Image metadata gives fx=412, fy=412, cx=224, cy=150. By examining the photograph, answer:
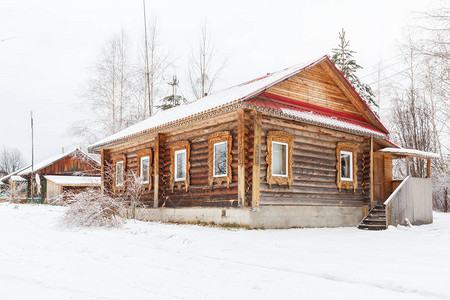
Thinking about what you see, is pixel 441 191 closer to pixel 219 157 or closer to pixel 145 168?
pixel 145 168

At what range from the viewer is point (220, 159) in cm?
1388

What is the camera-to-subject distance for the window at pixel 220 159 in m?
13.7

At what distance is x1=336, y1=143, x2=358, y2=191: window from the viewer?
51.9 feet

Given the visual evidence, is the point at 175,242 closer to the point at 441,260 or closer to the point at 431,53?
the point at 441,260

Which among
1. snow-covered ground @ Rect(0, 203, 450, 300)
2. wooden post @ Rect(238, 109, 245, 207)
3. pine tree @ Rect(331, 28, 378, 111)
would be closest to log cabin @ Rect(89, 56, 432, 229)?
wooden post @ Rect(238, 109, 245, 207)

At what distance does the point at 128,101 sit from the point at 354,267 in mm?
24778

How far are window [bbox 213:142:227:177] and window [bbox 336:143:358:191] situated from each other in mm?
4778

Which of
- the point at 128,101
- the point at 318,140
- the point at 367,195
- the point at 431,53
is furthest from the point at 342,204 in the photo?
the point at 128,101

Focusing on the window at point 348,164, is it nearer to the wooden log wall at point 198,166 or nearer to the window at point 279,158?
the window at point 279,158

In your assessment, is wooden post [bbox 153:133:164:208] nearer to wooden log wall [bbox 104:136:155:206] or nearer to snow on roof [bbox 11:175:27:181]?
wooden log wall [bbox 104:136:155:206]

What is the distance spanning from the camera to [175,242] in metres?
9.55

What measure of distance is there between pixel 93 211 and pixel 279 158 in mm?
6104

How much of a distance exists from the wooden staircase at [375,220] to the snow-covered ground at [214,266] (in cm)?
325

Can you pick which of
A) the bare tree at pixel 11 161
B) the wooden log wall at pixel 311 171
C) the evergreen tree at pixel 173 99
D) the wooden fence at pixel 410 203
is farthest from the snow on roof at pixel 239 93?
the bare tree at pixel 11 161
